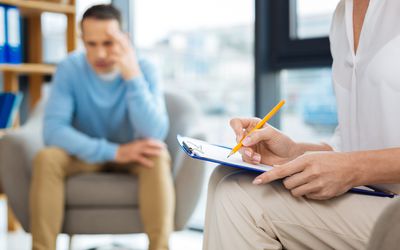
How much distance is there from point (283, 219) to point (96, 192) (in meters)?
1.24

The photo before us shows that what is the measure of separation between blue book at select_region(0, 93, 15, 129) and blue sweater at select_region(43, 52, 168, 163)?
2.37ft

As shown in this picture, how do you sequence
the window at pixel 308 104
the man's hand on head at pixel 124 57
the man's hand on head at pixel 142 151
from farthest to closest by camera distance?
the window at pixel 308 104 < the man's hand on head at pixel 124 57 < the man's hand on head at pixel 142 151

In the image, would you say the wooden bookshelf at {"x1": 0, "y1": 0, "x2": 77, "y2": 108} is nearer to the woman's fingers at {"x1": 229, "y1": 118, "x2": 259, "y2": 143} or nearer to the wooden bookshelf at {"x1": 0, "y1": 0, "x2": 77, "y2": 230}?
the wooden bookshelf at {"x1": 0, "y1": 0, "x2": 77, "y2": 230}

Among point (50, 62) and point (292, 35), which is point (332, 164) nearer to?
point (292, 35)

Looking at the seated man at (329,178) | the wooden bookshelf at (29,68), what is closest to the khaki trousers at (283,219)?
the seated man at (329,178)

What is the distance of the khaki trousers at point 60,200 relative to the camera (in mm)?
2062

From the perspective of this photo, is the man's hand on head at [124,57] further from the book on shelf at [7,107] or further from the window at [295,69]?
the book on shelf at [7,107]

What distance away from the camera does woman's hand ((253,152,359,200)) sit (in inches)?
38.3

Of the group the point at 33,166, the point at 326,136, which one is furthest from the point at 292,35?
the point at 33,166

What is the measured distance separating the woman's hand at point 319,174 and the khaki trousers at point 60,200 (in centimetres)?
115

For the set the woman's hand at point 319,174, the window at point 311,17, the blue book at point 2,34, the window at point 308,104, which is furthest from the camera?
the blue book at point 2,34

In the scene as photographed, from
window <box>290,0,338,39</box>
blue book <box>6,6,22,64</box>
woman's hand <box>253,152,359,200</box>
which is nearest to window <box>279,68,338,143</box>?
window <box>290,0,338,39</box>

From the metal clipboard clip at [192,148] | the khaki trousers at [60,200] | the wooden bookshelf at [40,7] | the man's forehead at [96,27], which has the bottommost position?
the khaki trousers at [60,200]

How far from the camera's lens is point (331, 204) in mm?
1021
